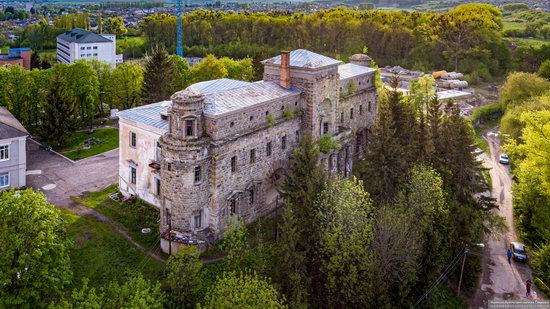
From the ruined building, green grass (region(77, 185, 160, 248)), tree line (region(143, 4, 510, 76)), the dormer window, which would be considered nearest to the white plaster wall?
the ruined building

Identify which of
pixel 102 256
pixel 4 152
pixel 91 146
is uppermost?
pixel 4 152

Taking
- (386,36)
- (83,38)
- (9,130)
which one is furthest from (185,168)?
(386,36)

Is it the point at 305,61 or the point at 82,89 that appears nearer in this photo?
the point at 305,61

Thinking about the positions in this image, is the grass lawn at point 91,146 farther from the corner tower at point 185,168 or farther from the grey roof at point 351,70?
the grey roof at point 351,70

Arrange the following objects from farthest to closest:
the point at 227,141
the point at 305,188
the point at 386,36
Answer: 1. the point at 386,36
2. the point at 227,141
3. the point at 305,188

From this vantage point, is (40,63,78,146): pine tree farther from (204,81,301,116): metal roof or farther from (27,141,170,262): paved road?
(204,81,301,116): metal roof

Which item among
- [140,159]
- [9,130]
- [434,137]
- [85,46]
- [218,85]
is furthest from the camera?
[85,46]

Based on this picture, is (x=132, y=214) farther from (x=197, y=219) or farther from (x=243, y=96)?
(x=243, y=96)
